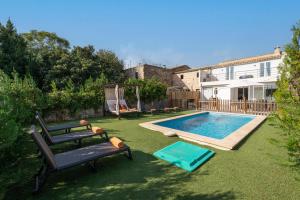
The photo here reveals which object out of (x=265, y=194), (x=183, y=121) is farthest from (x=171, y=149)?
(x=183, y=121)

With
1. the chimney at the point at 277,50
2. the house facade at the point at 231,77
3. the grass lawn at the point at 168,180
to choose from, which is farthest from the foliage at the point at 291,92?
the chimney at the point at 277,50

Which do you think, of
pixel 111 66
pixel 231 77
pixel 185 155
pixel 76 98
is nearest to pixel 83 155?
pixel 185 155

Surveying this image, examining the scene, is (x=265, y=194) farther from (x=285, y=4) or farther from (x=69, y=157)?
(x=285, y=4)

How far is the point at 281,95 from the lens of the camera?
3123 mm

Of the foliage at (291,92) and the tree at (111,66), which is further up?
the tree at (111,66)

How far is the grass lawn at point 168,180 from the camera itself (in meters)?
3.11

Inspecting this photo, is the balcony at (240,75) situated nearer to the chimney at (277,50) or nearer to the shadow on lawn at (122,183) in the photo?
the chimney at (277,50)

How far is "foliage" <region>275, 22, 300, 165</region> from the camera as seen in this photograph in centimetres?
294

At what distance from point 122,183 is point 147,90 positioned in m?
13.1

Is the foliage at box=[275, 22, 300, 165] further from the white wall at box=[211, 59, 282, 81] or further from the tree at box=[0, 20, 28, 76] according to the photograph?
the tree at box=[0, 20, 28, 76]

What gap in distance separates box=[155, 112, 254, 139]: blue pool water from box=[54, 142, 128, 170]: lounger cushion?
5762mm

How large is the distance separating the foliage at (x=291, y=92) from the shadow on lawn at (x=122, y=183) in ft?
5.23

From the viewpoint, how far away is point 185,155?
15.9 feet

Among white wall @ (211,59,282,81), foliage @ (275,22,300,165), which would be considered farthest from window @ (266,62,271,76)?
foliage @ (275,22,300,165)
